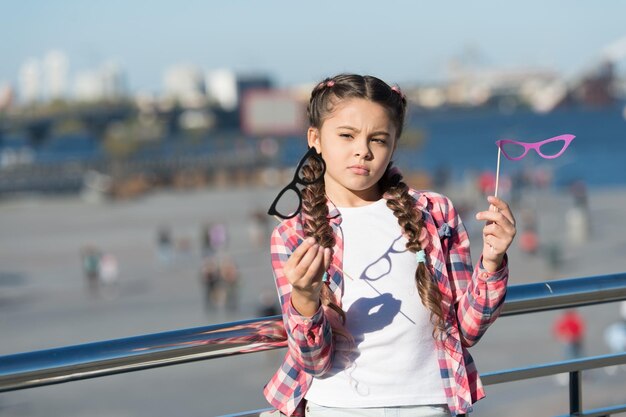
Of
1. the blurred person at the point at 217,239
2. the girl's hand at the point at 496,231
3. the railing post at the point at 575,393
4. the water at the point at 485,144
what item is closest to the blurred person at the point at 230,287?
the blurred person at the point at 217,239

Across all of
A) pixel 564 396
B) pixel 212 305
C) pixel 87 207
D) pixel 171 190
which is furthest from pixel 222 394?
pixel 171 190

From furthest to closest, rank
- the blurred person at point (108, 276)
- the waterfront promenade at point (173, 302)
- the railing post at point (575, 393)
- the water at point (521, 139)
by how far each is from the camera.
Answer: the water at point (521, 139) < the blurred person at point (108, 276) < the waterfront promenade at point (173, 302) < the railing post at point (575, 393)

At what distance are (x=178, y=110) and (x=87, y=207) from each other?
66.7 metres

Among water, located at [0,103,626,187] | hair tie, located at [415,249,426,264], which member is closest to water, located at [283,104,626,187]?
water, located at [0,103,626,187]

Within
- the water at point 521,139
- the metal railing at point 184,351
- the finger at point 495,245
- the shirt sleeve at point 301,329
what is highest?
the finger at point 495,245

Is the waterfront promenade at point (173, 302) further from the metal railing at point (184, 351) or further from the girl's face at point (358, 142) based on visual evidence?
the girl's face at point (358, 142)

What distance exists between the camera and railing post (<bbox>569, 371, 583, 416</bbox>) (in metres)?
2.45

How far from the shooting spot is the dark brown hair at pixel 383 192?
75.0 inches

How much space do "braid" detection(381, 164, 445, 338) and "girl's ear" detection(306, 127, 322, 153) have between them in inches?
5.9

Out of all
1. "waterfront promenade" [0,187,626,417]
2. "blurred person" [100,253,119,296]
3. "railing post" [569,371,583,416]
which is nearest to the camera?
"railing post" [569,371,583,416]

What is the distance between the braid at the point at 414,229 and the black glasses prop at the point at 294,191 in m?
0.15

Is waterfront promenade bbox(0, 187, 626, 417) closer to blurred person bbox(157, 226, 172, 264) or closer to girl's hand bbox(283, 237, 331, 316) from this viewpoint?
blurred person bbox(157, 226, 172, 264)

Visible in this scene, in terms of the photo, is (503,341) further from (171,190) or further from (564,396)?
(171,190)

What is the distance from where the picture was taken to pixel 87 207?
52562 millimetres
